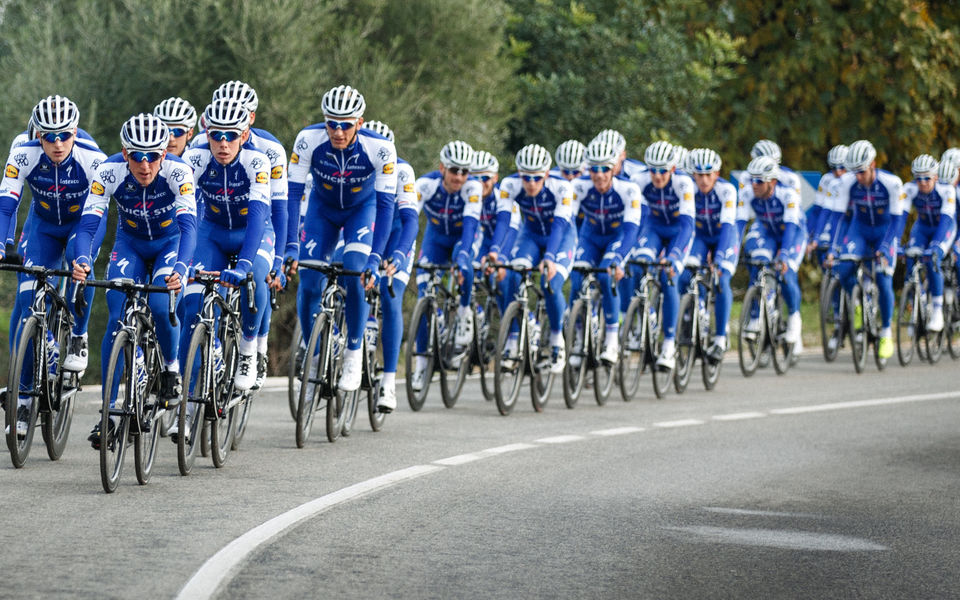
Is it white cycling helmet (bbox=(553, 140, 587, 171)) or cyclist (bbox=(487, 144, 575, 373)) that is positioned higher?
white cycling helmet (bbox=(553, 140, 587, 171))

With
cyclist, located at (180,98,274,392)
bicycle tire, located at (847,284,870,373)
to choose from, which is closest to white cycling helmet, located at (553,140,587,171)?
cyclist, located at (180,98,274,392)

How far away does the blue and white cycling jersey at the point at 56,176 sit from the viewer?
34.5ft

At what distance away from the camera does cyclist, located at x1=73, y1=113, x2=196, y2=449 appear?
31.2 feet

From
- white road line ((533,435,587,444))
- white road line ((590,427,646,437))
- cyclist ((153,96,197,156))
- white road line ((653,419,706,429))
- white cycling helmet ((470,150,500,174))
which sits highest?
white cycling helmet ((470,150,500,174))

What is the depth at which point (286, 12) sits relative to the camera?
19.0 meters

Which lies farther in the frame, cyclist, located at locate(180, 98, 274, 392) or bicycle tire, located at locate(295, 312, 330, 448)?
bicycle tire, located at locate(295, 312, 330, 448)

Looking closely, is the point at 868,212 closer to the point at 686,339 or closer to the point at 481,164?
the point at 686,339

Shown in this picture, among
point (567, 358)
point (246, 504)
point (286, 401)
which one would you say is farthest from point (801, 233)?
point (246, 504)

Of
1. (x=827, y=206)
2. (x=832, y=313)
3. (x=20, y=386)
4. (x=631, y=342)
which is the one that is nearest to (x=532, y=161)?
(x=631, y=342)

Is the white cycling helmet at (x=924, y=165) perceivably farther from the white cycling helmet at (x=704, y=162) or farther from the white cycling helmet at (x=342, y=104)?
the white cycling helmet at (x=342, y=104)

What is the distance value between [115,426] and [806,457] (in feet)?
16.1

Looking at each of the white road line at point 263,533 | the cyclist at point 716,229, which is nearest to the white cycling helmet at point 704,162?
the cyclist at point 716,229

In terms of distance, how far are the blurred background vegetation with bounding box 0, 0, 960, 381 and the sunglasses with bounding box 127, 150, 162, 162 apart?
8.38 meters

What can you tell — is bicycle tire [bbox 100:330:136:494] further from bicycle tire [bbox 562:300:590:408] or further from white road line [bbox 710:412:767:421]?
white road line [bbox 710:412:767:421]
